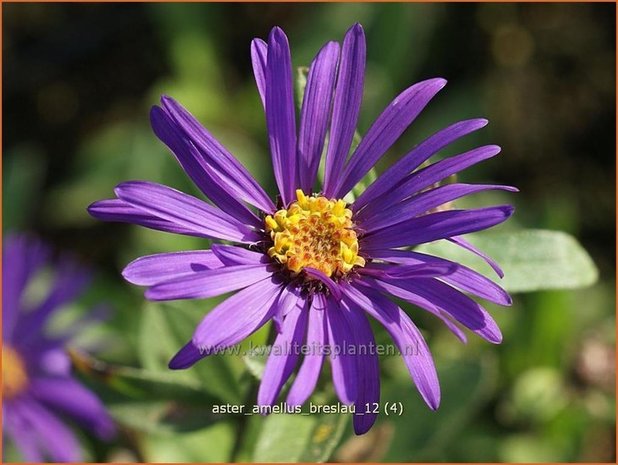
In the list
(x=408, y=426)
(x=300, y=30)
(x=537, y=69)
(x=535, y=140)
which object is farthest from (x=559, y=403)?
(x=300, y=30)

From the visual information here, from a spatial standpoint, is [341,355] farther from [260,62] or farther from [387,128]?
[260,62]

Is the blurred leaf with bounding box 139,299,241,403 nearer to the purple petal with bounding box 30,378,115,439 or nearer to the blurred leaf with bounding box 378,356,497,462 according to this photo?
the purple petal with bounding box 30,378,115,439

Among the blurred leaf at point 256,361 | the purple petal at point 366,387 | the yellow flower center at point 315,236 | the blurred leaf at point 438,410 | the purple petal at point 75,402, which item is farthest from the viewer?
the blurred leaf at point 438,410

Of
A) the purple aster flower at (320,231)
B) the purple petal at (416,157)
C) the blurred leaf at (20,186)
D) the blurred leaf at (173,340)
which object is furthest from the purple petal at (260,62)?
the blurred leaf at (20,186)

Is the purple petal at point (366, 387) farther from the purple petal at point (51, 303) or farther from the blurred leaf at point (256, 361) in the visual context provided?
the purple petal at point (51, 303)

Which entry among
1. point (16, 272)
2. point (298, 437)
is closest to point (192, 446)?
point (298, 437)
